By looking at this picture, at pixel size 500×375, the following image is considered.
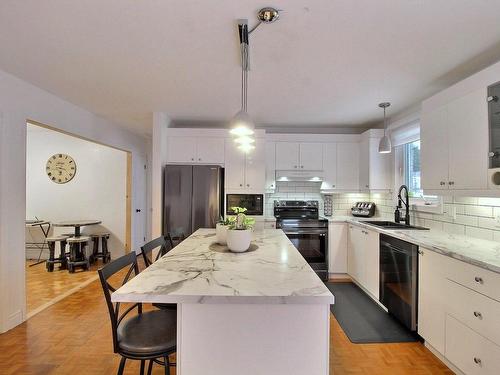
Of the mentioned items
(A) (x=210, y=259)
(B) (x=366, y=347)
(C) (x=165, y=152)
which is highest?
(C) (x=165, y=152)

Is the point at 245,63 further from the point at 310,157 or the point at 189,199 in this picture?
the point at 310,157

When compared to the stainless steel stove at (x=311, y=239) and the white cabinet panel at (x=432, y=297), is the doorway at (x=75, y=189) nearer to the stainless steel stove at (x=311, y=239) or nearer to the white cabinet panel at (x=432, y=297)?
the stainless steel stove at (x=311, y=239)

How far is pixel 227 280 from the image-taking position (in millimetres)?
1355

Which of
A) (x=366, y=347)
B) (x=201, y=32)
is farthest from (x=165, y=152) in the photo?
(x=366, y=347)

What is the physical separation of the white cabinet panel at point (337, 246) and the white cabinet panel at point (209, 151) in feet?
6.39

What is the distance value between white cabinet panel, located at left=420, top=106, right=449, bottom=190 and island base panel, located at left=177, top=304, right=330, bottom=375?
79.1 inches

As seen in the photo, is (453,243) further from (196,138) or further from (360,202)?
(196,138)

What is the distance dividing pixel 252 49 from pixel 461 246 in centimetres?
222

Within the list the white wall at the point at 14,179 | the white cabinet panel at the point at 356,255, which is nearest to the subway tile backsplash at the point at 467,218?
the white cabinet panel at the point at 356,255

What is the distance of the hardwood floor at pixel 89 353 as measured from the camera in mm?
2062

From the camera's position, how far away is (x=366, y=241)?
3.49 meters

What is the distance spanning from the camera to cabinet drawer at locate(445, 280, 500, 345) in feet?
5.50

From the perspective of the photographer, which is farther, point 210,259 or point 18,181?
point 18,181

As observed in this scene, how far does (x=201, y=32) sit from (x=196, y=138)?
2.35 meters
